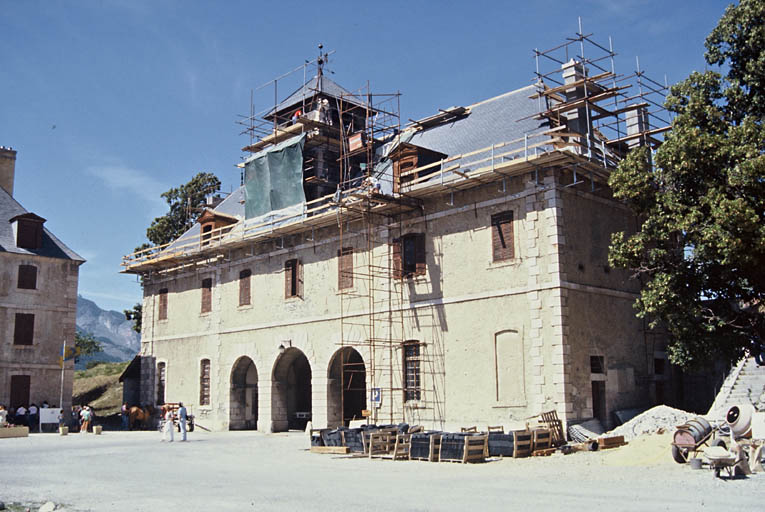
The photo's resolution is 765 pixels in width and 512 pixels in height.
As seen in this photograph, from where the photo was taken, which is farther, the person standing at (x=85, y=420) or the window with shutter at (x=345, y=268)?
the person standing at (x=85, y=420)

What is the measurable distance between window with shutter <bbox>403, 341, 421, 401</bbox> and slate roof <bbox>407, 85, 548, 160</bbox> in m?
→ 7.24

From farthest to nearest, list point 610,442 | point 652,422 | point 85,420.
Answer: point 85,420
point 652,422
point 610,442

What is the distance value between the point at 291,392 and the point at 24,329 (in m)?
14.6

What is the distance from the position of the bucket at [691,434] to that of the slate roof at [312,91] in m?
24.0

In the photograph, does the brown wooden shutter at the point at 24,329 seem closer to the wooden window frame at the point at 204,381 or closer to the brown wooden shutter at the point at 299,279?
the wooden window frame at the point at 204,381

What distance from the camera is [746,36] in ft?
62.6

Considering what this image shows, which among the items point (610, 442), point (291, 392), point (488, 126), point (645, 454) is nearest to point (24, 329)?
point (291, 392)

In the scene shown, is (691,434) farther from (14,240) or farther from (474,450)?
(14,240)

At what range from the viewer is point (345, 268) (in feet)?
94.8

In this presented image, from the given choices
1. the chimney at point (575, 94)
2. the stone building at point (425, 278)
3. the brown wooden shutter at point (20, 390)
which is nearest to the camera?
the stone building at point (425, 278)

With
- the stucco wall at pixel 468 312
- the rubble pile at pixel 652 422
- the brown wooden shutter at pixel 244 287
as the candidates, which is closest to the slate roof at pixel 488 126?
the stucco wall at pixel 468 312

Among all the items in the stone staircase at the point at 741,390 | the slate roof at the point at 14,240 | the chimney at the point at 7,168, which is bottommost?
the stone staircase at the point at 741,390

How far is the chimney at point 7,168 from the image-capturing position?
41.8 m

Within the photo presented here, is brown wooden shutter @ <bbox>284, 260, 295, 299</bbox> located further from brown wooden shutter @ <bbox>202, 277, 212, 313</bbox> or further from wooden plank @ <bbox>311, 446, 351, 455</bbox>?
wooden plank @ <bbox>311, 446, 351, 455</bbox>
